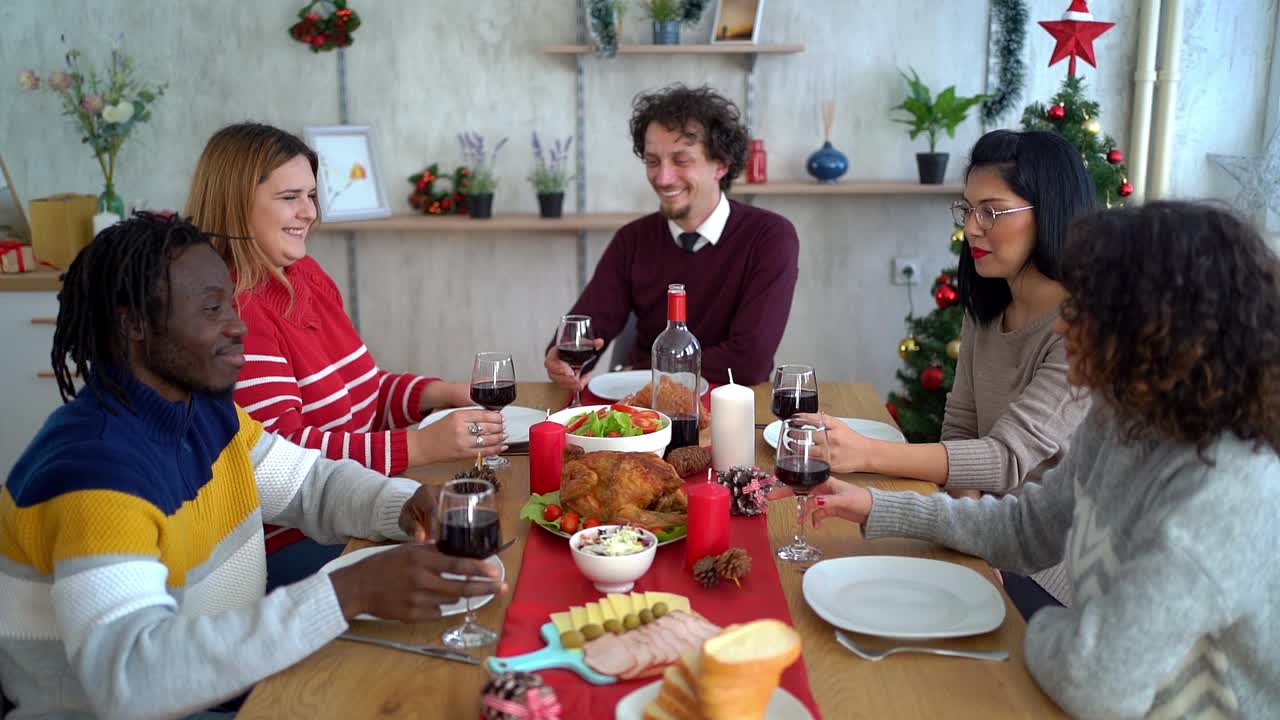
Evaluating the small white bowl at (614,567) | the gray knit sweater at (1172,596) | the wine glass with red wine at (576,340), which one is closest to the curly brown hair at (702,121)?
the wine glass with red wine at (576,340)

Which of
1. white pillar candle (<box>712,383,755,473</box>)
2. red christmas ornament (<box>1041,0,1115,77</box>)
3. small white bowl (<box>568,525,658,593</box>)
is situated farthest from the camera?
red christmas ornament (<box>1041,0,1115,77</box>)

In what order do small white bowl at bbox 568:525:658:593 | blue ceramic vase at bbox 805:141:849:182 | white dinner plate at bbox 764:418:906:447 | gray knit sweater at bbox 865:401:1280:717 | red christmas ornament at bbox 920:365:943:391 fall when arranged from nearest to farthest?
gray knit sweater at bbox 865:401:1280:717 < small white bowl at bbox 568:525:658:593 < white dinner plate at bbox 764:418:906:447 < red christmas ornament at bbox 920:365:943:391 < blue ceramic vase at bbox 805:141:849:182

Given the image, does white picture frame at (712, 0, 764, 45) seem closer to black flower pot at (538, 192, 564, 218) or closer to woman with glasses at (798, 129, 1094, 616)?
black flower pot at (538, 192, 564, 218)

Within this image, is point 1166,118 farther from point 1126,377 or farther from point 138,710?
point 138,710

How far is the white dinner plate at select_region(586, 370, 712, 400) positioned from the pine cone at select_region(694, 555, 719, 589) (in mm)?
983

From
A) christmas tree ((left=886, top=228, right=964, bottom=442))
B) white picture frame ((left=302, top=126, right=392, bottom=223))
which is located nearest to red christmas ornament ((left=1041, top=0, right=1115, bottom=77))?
christmas tree ((left=886, top=228, right=964, bottom=442))

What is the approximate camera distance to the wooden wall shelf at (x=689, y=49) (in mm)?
4055

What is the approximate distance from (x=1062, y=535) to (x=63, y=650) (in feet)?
4.37

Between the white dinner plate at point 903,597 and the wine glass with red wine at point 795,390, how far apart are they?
45 cm

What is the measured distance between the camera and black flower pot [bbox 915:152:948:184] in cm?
412

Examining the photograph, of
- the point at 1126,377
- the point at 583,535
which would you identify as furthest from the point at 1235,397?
the point at 583,535

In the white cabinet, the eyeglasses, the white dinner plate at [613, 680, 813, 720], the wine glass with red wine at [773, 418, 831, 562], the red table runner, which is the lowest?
the white cabinet

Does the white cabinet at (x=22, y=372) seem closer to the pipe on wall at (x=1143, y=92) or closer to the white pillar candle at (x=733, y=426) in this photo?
the white pillar candle at (x=733, y=426)

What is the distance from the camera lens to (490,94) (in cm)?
436
